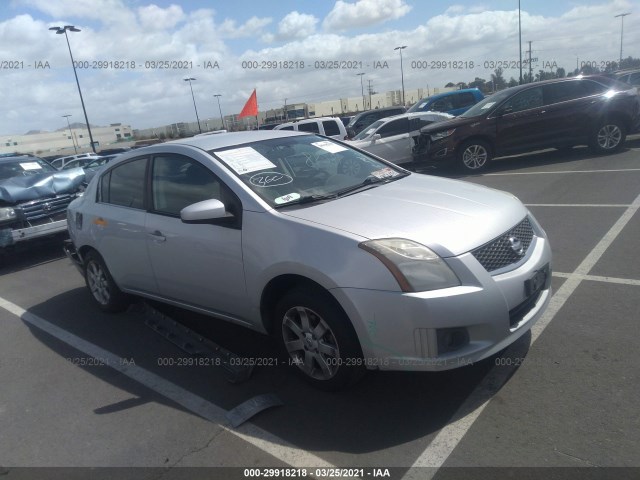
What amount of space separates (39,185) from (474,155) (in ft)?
28.2

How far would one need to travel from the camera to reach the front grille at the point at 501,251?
2.98m

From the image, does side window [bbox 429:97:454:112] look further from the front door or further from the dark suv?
the front door

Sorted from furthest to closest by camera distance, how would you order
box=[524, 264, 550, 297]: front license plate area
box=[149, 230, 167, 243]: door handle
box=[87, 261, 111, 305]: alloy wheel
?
box=[87, 261, 111, 305]: alloy wheel
box=[149, 230, 167, 243]: door handle
box=[524, 264, 550, 297]: front license plate area

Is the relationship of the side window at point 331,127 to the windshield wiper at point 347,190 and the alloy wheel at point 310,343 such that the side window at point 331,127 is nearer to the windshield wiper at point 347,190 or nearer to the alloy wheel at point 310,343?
the windshield wiper at point 347,190

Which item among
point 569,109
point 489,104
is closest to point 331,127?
point 489,104

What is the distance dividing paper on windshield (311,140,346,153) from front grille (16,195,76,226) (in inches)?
210

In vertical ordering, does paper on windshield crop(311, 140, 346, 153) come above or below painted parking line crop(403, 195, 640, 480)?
above

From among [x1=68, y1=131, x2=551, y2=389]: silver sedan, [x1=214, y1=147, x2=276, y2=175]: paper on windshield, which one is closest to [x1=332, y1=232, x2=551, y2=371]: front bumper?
[x1=68, y1=131, x2=551, y2=389]: silver sedan

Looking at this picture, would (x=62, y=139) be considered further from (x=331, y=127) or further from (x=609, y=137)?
(x=609, y=137)

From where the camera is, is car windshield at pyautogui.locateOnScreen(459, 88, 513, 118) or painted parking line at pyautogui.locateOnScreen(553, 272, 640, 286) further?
car windshield at pyautogui.locateOnScreen(459, 88, 513, 118)

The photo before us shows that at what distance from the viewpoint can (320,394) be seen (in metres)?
3.35

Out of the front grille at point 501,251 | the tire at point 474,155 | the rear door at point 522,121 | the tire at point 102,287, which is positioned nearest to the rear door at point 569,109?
the rear door at point 522,121

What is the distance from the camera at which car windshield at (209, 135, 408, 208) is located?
366cm

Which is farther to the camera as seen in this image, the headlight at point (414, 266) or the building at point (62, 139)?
the building at point (62, 139)
